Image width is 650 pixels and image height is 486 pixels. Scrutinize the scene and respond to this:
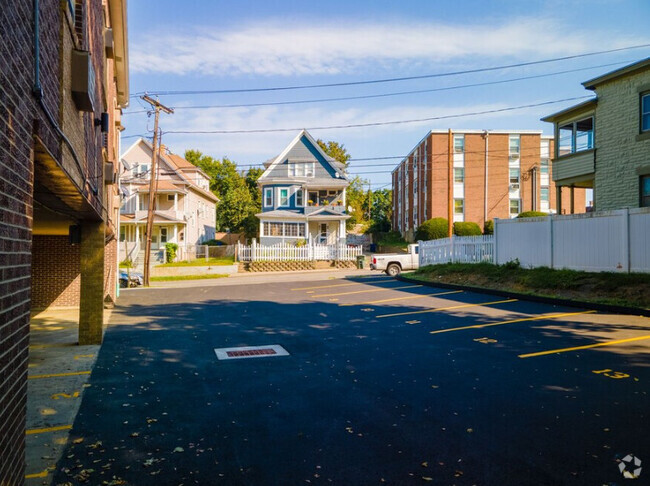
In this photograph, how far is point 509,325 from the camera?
11.2 metres

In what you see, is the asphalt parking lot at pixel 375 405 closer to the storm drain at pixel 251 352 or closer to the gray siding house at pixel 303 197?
the storm drain at pixel 251 352

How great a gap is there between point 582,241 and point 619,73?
8.72 m

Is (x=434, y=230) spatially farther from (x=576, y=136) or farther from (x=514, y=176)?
(x=576, y=136)

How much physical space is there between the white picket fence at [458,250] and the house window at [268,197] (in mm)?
19035

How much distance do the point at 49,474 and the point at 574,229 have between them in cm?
1594

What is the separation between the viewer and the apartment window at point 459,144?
1699 inches

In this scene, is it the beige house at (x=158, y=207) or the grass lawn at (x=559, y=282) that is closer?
the grass lawn at (x=559, y=282)

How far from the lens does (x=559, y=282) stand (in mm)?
15109

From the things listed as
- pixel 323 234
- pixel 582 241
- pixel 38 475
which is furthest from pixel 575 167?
pixel 38 475

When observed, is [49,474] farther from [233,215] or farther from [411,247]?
[233,215]

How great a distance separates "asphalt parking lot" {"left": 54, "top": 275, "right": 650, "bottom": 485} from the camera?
430cm

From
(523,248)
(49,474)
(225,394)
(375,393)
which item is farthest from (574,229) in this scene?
(49,474)

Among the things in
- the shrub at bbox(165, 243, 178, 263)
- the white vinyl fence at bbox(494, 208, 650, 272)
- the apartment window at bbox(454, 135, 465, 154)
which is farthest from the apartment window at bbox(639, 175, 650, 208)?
the shrub at bbox(165, 243, 178, 263)

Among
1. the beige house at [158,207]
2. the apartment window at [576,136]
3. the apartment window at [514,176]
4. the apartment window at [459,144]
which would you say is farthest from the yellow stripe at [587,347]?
the apartment window at [514,176]
